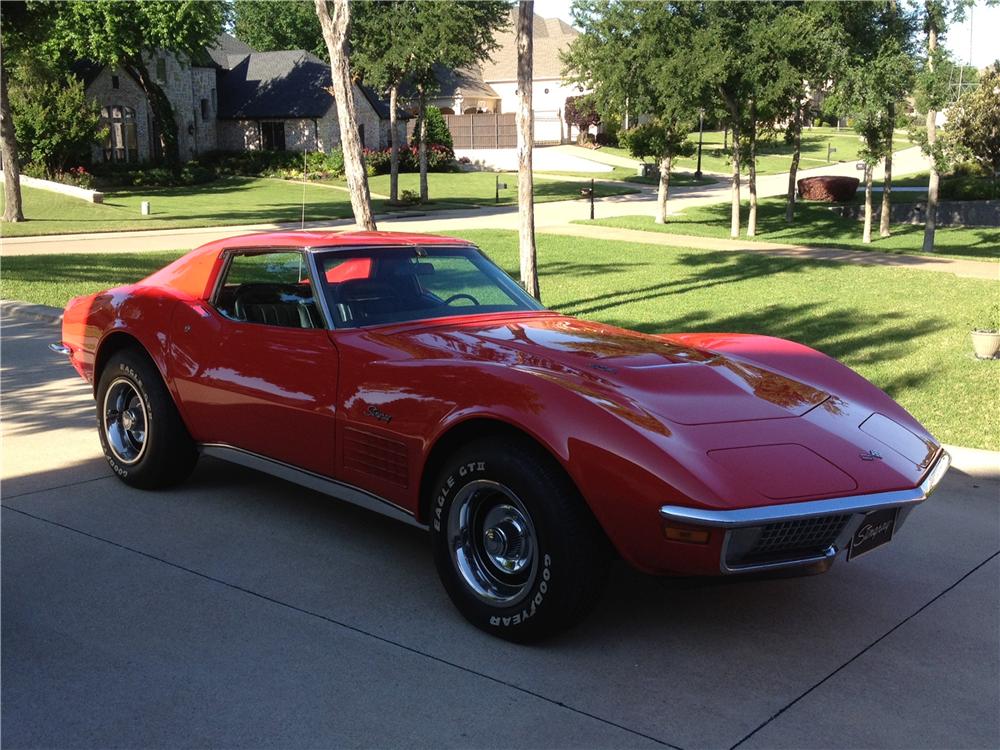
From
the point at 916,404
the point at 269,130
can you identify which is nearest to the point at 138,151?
the point at 269,130

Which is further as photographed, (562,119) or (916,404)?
(562,119)

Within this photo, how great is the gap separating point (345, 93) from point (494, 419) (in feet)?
40.3

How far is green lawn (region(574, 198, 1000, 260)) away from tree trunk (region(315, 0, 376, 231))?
1355 cm

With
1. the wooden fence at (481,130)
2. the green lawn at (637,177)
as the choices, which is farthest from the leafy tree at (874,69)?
the wooden fence at (481,130)

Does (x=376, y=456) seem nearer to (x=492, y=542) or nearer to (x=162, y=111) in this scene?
(x=492, y=542)

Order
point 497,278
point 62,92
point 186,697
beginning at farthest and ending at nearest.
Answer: point 62,92, point 497,278, point 186,697

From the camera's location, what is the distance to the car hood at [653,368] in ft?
13.0

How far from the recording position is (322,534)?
5145 mm

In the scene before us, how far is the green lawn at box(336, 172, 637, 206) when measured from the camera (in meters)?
41.0

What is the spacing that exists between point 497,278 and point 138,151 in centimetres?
4898

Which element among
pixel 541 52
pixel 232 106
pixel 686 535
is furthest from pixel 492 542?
pixel 541 52

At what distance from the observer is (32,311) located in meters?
12.2

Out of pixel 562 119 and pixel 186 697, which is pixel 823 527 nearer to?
pixel 186 697

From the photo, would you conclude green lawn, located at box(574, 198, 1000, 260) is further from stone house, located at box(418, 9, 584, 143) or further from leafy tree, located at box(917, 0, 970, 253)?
stone house, located at box(418, 9, 584, 143)
